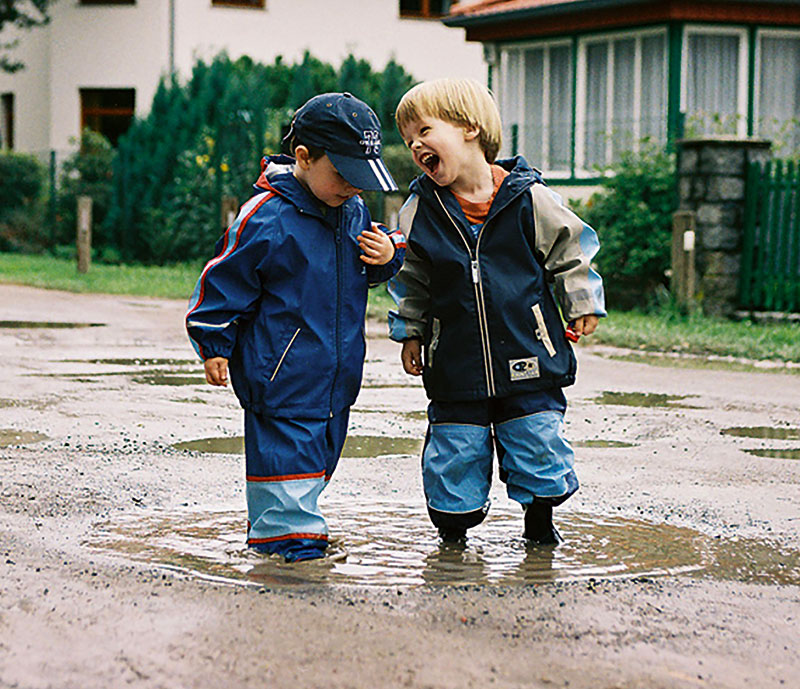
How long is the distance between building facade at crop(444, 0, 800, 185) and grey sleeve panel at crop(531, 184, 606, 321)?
45.2 feet

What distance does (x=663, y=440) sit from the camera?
23.0 feet

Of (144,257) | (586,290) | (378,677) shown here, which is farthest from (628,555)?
(144,257)

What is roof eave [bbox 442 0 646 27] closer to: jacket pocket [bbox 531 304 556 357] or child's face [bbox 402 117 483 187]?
child's face [bbox 402 117 483 187]

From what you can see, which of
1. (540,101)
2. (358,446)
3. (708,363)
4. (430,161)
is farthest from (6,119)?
(430,161)

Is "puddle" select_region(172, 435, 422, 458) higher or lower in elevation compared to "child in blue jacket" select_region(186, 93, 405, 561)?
lower

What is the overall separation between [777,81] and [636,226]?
5781 mm

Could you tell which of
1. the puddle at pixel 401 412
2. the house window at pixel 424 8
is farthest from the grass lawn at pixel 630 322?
the house window at pixel 424 8

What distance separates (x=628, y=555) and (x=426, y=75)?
24.9 metres

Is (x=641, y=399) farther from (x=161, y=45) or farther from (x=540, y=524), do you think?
(x=161, y=45)

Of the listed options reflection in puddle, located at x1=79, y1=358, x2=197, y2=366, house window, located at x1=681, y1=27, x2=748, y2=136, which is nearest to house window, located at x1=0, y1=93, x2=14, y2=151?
house window, located at x1=681, y1=27, x2=748, y2=136

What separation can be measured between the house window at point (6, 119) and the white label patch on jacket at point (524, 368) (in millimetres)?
26938

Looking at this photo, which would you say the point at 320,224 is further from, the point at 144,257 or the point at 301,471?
the point at 144,257

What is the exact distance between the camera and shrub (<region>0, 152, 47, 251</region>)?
78.6 ft

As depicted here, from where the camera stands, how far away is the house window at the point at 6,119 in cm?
2992
